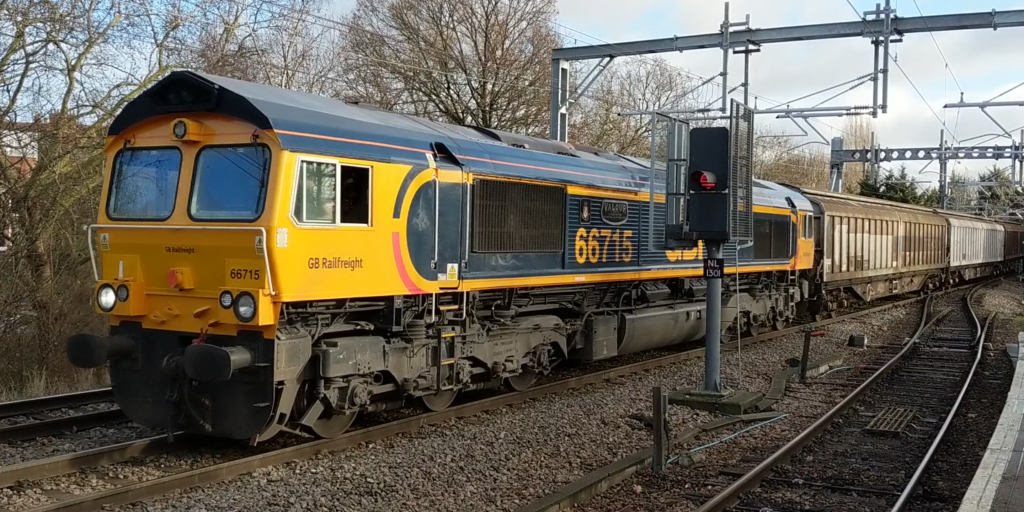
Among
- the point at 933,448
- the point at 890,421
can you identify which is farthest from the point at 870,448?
the point at 890,421

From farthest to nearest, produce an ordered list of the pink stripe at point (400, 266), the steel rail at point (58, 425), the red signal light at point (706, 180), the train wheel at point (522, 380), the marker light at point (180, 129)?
the train wheel at point (522, 380) → the red signal light at point (706, 180) → the pink stripe at point (400, 266) → the steel rail at point (58, 425) → the marker light at point (180, 129)

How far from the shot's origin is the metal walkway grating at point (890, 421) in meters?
9.99

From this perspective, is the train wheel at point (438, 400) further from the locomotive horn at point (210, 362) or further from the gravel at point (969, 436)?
the gravel at point (969, 436)

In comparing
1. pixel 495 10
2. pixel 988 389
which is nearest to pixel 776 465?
pixel 988 389

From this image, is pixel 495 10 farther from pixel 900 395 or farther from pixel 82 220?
pixel 900 395

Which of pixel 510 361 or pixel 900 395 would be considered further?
pixel 900 395

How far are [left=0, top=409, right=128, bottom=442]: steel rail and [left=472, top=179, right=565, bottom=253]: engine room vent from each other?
4420 millimetres

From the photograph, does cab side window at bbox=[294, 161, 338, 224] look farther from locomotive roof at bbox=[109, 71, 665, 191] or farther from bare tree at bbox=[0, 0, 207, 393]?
bare tree at bbox=[0, 0, 207, 393]

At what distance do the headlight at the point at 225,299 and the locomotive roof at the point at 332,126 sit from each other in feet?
4.74

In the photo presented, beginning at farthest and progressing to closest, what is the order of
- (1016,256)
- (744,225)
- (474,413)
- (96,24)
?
1. (1016,256)
2. (96,24)
3. (744,225)
4. (474,413)

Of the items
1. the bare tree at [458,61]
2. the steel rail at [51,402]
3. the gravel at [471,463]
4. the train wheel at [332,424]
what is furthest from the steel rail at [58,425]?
the bare tree at [458,61]

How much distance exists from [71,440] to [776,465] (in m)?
7.05

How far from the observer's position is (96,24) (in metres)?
14.6

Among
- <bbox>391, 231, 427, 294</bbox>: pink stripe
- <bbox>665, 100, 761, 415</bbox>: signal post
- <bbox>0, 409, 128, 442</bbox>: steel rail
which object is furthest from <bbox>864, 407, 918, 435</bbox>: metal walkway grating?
<bbox>0, 409, 128, 442</bbox>: steel rail
